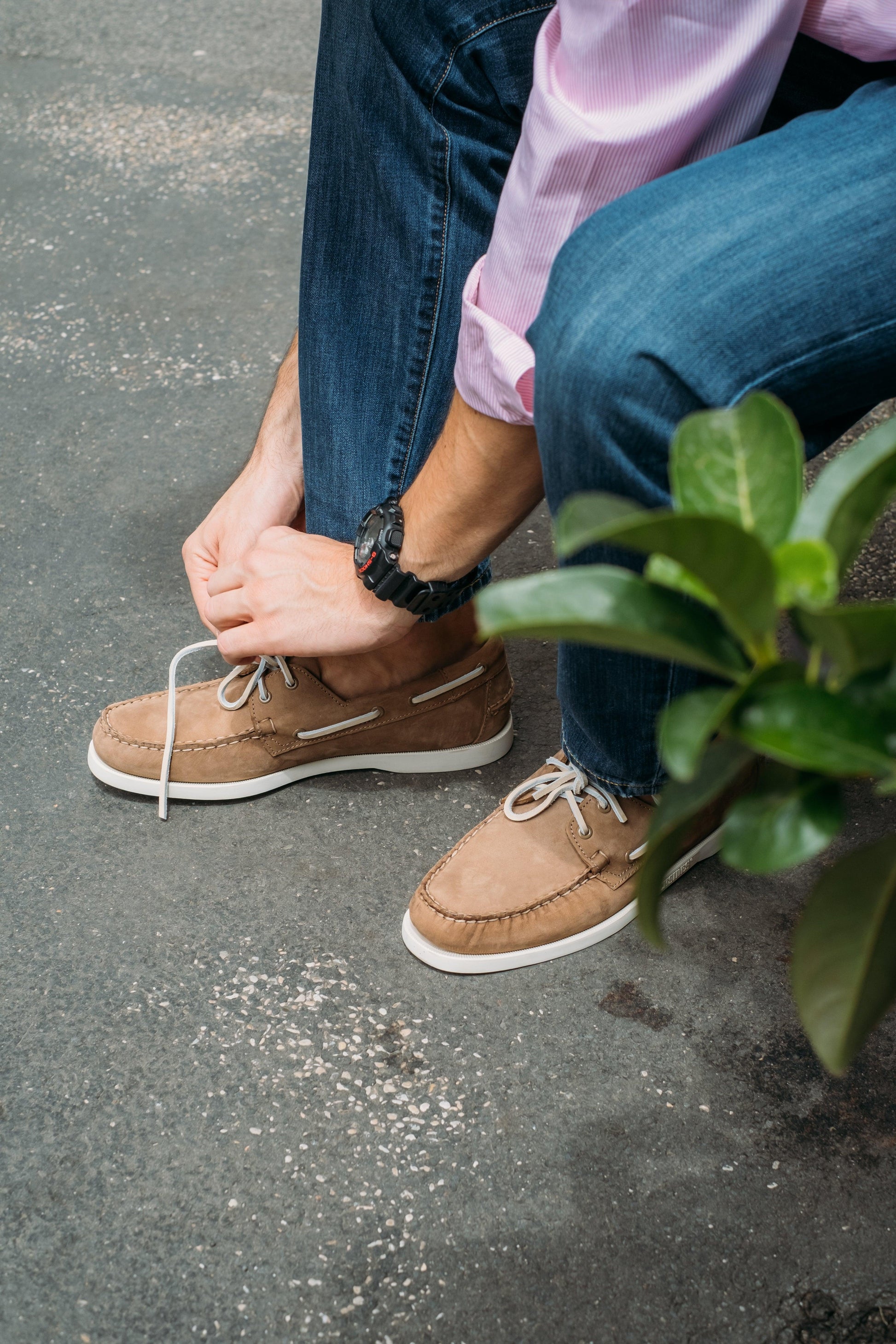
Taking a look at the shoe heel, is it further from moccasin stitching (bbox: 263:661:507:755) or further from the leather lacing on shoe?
moccasin stitching (bbox: 263:661:507:755)

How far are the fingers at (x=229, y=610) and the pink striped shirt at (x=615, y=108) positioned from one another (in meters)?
0.29

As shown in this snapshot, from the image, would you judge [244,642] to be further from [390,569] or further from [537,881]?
[537,881]

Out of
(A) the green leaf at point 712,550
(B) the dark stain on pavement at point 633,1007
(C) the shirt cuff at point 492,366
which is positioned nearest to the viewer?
(A) the green leaf at point 712,550

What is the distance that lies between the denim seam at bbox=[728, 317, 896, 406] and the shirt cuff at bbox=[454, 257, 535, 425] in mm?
146

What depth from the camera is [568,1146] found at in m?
0.80

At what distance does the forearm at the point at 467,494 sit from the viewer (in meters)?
0.81

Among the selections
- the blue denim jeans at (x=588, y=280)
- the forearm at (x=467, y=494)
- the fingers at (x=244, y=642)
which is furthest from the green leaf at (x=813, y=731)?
the fingers at (x=244, y=642)

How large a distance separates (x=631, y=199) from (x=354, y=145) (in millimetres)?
399

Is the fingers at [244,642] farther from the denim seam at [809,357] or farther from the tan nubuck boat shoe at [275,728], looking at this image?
the denim seam at [809,357]

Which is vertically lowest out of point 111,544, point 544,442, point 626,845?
point 111,544

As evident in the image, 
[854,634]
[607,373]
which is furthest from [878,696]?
[607,373]

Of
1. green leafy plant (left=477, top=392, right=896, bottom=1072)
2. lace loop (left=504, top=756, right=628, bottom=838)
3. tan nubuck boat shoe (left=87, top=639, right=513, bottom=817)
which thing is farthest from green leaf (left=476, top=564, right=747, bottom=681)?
tan nubuck boat shoe (left=87, top=639, right=513, bottom=817)

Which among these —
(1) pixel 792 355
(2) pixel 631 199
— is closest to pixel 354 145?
(2) pixel 631 199

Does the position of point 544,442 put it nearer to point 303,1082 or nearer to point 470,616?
point 470,616
